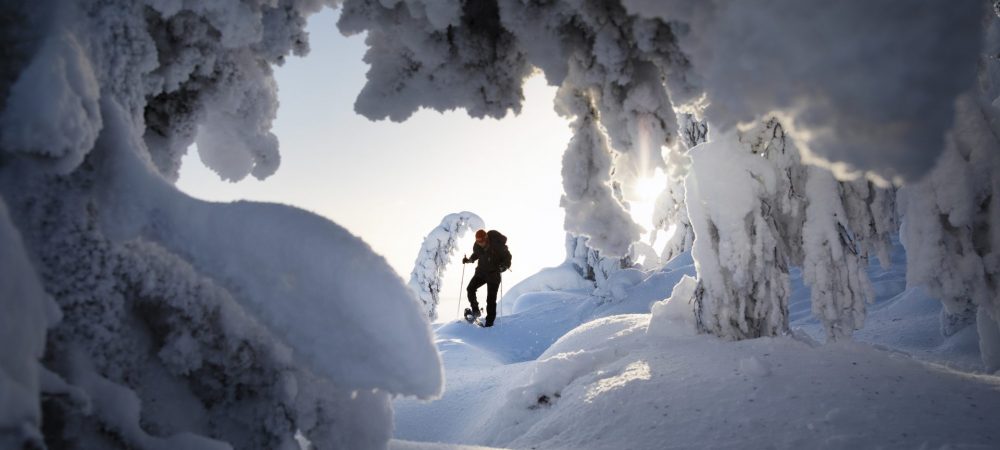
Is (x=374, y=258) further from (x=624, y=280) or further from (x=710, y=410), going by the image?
(x=624, y=280)

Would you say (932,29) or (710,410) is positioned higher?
(932,29)

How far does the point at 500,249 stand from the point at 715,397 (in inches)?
235

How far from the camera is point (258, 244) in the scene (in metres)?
1.18

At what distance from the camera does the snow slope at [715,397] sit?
6.69 ft

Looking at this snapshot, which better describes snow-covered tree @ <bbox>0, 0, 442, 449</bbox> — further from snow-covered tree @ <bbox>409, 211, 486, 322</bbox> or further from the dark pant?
snow-covered tree @ <bbox>409, 211, 486, 322</bbox>

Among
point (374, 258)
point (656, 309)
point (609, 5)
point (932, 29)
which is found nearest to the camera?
point (932, 29)

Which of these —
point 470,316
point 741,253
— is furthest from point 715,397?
point 470,316

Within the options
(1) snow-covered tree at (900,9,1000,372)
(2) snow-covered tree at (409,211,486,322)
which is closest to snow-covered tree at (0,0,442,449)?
(1) snow-covered tree at (900,9,1000,372)

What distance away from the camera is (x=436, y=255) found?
42.9 ft

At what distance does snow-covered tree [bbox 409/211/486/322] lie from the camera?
12734mm

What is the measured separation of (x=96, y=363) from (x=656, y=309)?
402cm

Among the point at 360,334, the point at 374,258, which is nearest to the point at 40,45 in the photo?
the point at 374,258

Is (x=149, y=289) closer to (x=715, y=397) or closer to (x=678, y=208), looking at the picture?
(x=715, y=397)

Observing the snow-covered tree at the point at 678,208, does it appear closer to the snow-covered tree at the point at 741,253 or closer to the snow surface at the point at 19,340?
the snow-covered tree at the point at 741,253
